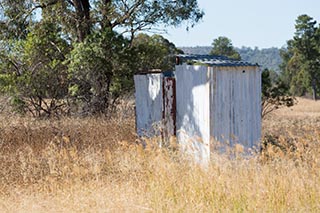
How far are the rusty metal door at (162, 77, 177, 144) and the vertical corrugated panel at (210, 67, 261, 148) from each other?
1.30 meters

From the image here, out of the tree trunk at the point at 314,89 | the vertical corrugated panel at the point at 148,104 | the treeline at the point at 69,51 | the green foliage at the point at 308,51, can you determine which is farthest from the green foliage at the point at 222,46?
the vertical corrugated panel at the point at 148,104

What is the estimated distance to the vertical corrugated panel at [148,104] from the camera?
9.30 meters

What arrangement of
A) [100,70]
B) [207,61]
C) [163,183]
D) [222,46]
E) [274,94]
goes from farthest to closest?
1. [222,46]
2. [274,94]
3. [100,70]
4. [207,61]
5. [163,183]

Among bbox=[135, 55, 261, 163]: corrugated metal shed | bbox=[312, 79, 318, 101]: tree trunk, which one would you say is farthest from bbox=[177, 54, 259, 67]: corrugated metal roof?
bbox=[312, 79, 318, 101]: tree trunk

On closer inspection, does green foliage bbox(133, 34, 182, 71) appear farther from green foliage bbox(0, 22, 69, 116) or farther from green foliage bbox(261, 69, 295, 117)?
green foliage bbox(261, 69, 295, 117)

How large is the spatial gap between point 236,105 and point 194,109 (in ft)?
2.50

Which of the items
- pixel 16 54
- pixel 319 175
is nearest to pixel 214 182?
pixel 319 175

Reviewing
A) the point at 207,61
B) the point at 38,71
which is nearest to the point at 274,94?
the point at 38,71

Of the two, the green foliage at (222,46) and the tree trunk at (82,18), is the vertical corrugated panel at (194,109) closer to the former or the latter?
the tree trunk at (82,18)

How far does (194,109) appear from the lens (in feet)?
26.9

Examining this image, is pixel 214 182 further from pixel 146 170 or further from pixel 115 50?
pixel 115 50

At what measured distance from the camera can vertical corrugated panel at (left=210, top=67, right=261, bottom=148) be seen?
773 centimetres

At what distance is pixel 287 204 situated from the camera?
506 cm

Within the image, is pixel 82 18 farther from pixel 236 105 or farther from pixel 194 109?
pixel 236 105
